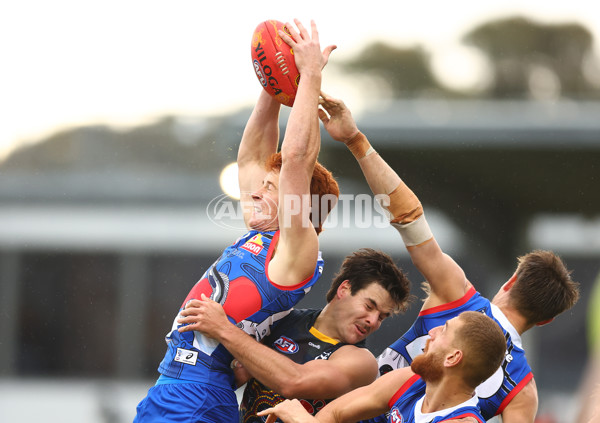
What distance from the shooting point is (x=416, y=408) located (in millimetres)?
2385

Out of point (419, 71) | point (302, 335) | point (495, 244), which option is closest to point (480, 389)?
point (302, 335)

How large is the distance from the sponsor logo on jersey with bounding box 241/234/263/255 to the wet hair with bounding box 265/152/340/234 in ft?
0.75

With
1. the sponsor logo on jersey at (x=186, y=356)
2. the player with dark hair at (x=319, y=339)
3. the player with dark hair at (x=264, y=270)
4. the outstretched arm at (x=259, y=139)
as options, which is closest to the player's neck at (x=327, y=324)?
the player with dark hair at (x=319, y=339)

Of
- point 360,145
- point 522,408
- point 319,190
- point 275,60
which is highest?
point 275,60

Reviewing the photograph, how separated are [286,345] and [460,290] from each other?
0.73 meters

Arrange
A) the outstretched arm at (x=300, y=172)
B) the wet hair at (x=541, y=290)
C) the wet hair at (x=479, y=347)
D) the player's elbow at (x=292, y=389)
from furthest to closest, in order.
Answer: the wet hair at (x=541, y=290), the player's elbow at (x=292, y=389), the outstretched arm at (x=300, y=172), the wet hair at (x=479, y=347)

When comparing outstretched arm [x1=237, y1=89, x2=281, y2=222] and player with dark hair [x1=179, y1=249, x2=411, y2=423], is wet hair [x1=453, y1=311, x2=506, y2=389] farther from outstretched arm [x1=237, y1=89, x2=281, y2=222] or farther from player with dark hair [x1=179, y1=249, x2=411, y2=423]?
outstretched arm [x1=237, y1=89, x2=281, y2=222]

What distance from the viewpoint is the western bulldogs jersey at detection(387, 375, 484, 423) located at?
226cm

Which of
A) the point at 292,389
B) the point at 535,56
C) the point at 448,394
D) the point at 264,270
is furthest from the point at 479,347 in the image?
the point at 535,56

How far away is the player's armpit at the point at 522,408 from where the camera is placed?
2.71 meters

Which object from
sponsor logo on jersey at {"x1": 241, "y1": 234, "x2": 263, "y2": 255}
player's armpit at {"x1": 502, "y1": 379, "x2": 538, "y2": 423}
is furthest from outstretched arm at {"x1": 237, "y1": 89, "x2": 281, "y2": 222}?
player's armpit at {"x1": 502, "y1": 379, "x2": 538, "y2": 423}

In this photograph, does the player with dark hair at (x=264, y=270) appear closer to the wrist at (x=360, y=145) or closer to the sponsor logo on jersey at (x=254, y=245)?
the sponsor logo on jersey at (x=254, y=245)

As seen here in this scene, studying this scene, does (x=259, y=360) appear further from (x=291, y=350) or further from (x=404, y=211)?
(x=404, y=211)

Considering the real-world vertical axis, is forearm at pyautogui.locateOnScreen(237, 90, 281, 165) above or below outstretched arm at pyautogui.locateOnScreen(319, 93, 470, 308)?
above
